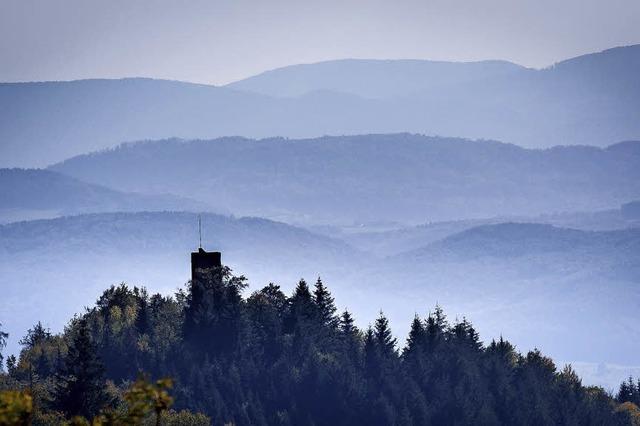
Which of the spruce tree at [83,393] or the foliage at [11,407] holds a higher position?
the spruce tree at [83,393]

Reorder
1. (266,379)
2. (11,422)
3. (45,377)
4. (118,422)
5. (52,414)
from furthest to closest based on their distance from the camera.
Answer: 1. (266,379)
2. (45,377)
3. (52,414)
4. (118,422)
5. (11,422)

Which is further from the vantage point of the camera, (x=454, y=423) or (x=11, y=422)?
(x=454, y=423)

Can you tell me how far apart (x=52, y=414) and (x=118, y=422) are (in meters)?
75.0

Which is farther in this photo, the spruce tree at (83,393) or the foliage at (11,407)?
the spruce tree at (83,393)

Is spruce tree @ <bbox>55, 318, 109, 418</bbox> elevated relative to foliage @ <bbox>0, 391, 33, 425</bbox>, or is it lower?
elevated

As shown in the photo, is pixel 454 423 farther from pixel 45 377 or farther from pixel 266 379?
pixel 45 377

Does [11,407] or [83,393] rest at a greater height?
[83,393]

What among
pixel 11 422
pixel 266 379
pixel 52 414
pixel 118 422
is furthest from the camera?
pixel 266 379

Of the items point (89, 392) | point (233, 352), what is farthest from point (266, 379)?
point (89, 392)

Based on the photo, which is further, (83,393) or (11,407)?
(83,393)

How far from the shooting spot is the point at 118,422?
207 feet

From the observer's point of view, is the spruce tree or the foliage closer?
the foliage

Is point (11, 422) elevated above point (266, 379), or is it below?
below

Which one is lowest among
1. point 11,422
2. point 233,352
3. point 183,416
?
point 11,422
